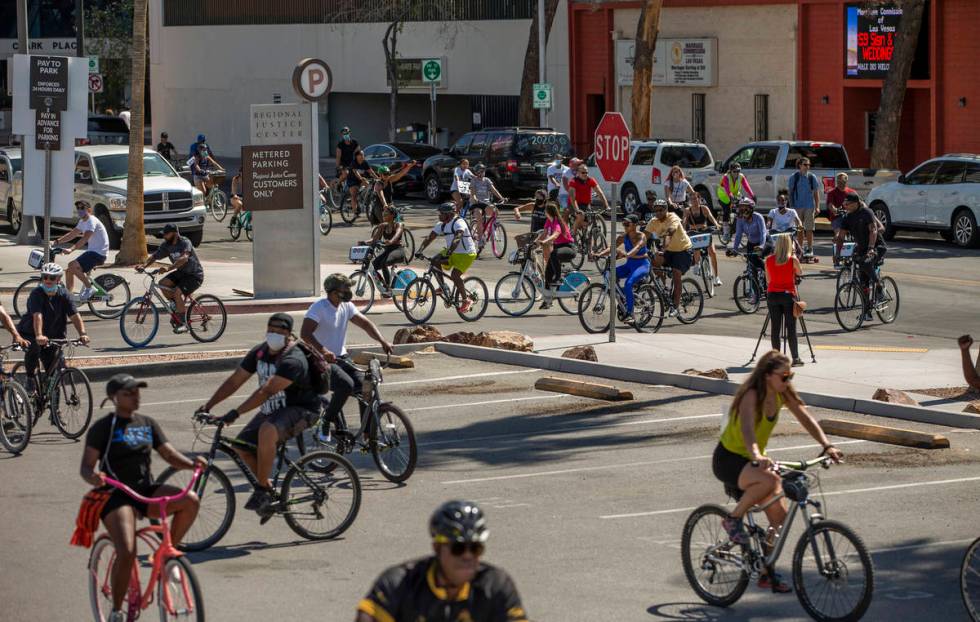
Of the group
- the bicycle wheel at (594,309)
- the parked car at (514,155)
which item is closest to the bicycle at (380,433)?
the bicycle wheel at (594,309)

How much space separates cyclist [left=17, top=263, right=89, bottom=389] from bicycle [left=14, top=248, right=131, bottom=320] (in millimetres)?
7500

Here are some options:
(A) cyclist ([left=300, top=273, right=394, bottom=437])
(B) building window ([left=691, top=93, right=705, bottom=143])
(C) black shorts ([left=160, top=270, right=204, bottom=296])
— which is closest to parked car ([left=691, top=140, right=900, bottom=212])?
(B) building window ([left=691, top=93, right=705, bottom=143])

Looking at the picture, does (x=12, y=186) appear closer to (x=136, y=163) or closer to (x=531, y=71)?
(x=136, y=163)

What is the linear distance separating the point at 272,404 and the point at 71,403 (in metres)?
4.24

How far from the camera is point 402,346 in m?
20.2

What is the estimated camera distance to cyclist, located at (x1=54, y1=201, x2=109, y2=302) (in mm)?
22688

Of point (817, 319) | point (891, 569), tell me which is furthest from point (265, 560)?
point (817, 319)

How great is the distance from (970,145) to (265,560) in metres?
31.6

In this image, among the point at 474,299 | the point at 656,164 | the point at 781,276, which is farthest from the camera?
the point at 656,164

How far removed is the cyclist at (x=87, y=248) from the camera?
22688 millimetres

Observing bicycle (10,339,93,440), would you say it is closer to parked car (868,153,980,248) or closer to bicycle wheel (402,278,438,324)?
bicycle wheel (402,278,438,324)

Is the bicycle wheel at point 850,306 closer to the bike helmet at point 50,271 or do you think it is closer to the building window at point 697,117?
the bike helmet at point 50,271

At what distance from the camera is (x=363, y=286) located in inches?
928

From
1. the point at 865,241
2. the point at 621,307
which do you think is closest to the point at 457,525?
the point at 621,307
